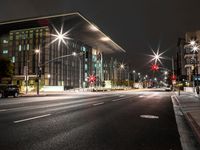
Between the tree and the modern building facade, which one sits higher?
the modern building facade

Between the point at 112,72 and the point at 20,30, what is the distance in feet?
263

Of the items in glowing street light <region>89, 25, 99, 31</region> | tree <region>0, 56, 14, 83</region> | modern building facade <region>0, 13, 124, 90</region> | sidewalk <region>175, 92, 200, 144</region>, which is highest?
glowing street light <region>89, 25, 99, 31</region>

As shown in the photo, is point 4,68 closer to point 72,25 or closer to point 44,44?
point 44,44

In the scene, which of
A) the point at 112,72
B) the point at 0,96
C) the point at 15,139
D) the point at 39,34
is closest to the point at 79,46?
the point at 39,34

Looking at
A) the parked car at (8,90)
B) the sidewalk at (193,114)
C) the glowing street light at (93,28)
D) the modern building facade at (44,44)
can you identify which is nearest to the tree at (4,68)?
the modern building facade at (44,44)

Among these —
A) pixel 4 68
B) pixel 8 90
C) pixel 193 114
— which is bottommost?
pixel 193 114

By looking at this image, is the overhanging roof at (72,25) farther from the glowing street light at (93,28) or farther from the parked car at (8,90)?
the parked car at (8,90)

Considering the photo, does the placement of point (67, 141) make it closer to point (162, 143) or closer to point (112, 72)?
point (162, 143)

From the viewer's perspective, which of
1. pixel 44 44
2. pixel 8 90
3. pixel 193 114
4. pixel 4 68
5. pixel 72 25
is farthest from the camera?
pixel 44 44

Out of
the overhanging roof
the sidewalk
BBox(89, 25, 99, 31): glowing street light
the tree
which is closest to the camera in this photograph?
the sidewalk

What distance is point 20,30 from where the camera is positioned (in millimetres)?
76875

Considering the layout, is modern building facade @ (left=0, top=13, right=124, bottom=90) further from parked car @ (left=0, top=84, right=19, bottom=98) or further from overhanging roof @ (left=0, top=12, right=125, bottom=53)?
parked car @ (left=0, top=84, right=19, bottom=98)

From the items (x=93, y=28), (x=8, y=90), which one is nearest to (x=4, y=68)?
(x=8, y=90)

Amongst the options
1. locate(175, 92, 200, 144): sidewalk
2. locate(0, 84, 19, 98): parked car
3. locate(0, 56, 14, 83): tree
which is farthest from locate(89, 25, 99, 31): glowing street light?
locate(175, 92, 200, 144): sidewalk
